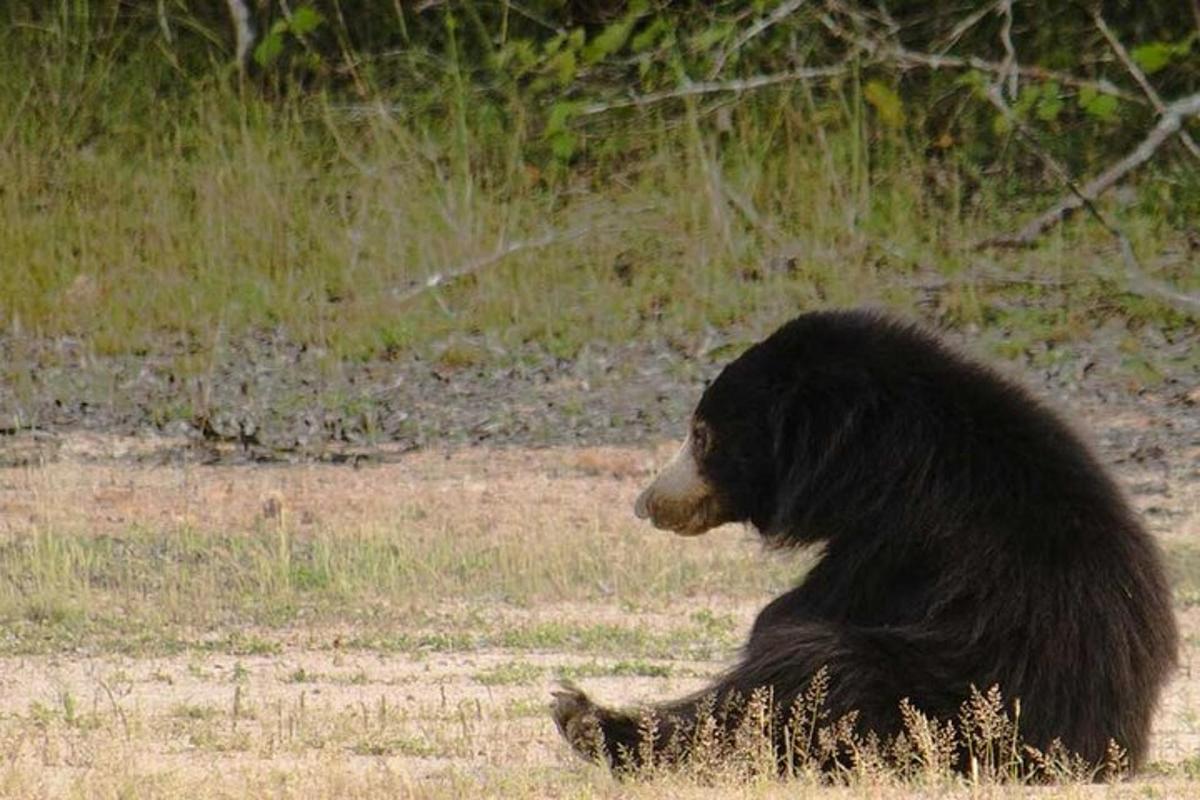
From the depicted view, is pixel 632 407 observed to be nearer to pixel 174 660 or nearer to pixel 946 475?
pixel 174 660

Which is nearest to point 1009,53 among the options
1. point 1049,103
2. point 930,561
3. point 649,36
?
point 1049,103

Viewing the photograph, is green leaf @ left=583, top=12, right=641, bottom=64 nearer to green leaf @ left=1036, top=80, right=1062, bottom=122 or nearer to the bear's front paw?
green leaf @ left=1036, top=80, right=1062, bottom=122

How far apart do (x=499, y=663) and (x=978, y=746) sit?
2527 millimetres

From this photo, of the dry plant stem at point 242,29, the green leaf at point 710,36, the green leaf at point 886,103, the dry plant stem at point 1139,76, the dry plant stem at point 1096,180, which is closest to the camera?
the dry plant stem at point 1139,76

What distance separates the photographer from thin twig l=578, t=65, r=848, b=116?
14148 millimetres

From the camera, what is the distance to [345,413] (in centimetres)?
1234

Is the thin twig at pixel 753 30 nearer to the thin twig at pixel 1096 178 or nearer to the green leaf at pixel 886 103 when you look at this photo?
the green leaf at pixel 886 103

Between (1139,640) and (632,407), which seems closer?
(1139,640)

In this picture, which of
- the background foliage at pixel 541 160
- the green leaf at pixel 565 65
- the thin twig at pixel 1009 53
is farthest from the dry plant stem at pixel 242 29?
the thin twig at pixel 1009 53

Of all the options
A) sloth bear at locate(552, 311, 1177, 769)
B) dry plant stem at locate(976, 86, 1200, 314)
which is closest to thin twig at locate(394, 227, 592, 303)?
dry plant stem at locate(976, 86, 1200, 314)

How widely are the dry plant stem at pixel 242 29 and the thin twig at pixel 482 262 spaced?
7.52 ft

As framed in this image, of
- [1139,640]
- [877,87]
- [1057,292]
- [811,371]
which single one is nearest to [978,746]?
[1139,640]

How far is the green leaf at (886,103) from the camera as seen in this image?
563 inches

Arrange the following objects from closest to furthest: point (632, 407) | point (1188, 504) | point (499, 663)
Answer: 1. point (499, 663)
2. point (1188, 504)
3. point (632, 407)
